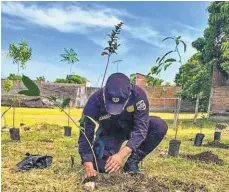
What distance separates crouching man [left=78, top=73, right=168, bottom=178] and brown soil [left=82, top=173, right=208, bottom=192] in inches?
4.9

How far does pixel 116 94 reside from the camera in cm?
306

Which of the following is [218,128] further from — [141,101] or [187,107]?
[187,107]

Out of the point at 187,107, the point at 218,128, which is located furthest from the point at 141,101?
the point at 187,107

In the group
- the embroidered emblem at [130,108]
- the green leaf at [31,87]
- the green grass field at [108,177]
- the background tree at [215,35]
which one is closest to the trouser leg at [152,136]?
the green grass field at [108,177]

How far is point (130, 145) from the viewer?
10.5 ft

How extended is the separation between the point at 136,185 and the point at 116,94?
2.59 ft

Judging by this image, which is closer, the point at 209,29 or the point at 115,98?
the point at 115,98

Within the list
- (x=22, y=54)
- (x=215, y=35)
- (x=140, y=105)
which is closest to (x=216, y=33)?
(x=215, y=35)

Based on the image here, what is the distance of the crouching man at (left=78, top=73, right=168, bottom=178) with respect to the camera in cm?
309

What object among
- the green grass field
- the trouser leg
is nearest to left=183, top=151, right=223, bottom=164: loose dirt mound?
the green grass field

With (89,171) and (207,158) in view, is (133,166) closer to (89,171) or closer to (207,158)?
(89,171)

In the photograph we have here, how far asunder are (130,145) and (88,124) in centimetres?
43

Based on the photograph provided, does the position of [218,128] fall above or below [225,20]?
below

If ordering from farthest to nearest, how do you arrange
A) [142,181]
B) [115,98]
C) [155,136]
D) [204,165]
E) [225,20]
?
[225,20] < [204,165] < [155,136] < [142,181] < [115,98]
